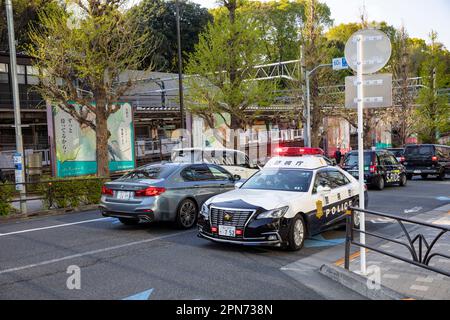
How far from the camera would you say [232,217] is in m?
7.89

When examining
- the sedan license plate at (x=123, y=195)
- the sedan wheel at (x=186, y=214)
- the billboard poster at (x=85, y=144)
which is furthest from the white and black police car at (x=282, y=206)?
the billboard poster at (x=85, y=144)

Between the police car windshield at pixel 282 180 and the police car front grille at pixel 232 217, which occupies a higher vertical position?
the police car windshield at pixel 282 180

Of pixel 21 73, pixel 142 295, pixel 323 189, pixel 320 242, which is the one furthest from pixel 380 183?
pixel 21 73

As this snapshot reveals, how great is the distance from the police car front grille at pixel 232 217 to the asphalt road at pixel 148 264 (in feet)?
1.70

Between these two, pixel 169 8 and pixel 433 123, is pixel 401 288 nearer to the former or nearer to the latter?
pixel 433 123

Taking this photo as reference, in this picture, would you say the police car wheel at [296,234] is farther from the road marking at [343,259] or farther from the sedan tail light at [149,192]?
the sedan tail light at [149,192]

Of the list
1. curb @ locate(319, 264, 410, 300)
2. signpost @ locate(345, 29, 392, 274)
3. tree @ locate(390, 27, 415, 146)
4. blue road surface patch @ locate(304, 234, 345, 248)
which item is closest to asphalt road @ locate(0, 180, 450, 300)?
blue road surface patch @ locate(304, 234, 345, 248)

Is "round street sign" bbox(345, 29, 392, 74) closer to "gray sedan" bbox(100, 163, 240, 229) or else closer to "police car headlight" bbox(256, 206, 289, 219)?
"police car headlight" bbox(256, 206, 289, 219)

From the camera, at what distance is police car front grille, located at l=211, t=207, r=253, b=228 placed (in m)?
7.78

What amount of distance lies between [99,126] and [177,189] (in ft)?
23.2

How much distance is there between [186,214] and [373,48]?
226 inches

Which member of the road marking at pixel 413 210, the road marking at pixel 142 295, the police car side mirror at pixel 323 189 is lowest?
the road marking at pixel 413 210

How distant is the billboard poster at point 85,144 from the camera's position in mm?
20356
